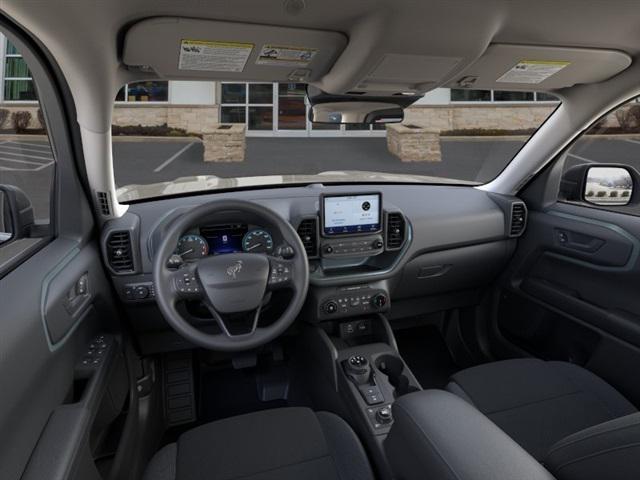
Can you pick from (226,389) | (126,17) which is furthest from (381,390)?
(126,17)

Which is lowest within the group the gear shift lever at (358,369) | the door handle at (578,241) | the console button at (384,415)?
the console button at (384,415)

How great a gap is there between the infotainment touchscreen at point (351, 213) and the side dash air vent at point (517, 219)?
95 centimetres

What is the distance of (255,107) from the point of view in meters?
3.48

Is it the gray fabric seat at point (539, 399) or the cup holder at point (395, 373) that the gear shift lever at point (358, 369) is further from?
the gray fabric seat at point (539, 399)

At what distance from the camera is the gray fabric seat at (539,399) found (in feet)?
6.16

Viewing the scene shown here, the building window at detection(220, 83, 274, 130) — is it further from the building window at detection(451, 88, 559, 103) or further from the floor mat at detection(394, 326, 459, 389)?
the floor mat at detection(394, 326, 459, 389)

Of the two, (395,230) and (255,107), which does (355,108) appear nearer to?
(395,230)

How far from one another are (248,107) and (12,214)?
6.69 feet

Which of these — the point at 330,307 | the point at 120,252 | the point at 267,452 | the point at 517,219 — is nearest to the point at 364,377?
the point at 330,307

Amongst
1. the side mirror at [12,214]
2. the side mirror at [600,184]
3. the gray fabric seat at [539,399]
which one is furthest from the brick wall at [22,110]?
the side mirror at [600,184]

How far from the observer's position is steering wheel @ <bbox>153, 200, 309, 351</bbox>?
182 cm

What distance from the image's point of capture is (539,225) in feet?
→ 9.43

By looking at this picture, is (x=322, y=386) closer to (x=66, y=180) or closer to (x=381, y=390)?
A: (x=381, y=390)

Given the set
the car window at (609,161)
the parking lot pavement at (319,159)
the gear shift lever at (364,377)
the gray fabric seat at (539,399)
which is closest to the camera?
the gray fabric seat at (539,399)
